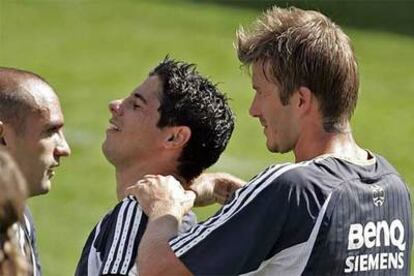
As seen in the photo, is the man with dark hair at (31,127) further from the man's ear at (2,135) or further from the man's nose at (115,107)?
the man's nose at (115,107)

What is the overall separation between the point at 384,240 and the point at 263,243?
45cm

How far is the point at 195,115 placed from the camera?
5.60 meters

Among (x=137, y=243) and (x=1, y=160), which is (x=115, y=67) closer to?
(x=137, y=243)

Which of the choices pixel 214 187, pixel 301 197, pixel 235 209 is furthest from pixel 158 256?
pixel 214 187

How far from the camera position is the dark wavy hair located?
558 cm

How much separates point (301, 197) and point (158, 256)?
19.1 inches

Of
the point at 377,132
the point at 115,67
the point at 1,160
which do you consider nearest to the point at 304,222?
the point at 1,160

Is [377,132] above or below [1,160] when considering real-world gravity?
below

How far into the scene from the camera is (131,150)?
18.1ft

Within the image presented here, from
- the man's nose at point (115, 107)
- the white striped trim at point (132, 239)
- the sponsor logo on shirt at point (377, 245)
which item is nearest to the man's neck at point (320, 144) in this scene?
the sponsor logo on shirt at point (377, 245)

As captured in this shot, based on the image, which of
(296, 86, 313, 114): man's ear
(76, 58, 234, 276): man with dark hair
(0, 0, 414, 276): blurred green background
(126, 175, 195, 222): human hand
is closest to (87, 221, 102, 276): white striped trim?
(126, 175, 195, 222): human hand

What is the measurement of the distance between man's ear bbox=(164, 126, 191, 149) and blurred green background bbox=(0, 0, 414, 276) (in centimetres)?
521

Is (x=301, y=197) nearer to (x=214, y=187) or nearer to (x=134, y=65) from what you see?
(x=214, y=187)

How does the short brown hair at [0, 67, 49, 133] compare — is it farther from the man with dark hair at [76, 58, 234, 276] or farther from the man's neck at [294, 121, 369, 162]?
the man's neck at [294, 121, 369, 162]
